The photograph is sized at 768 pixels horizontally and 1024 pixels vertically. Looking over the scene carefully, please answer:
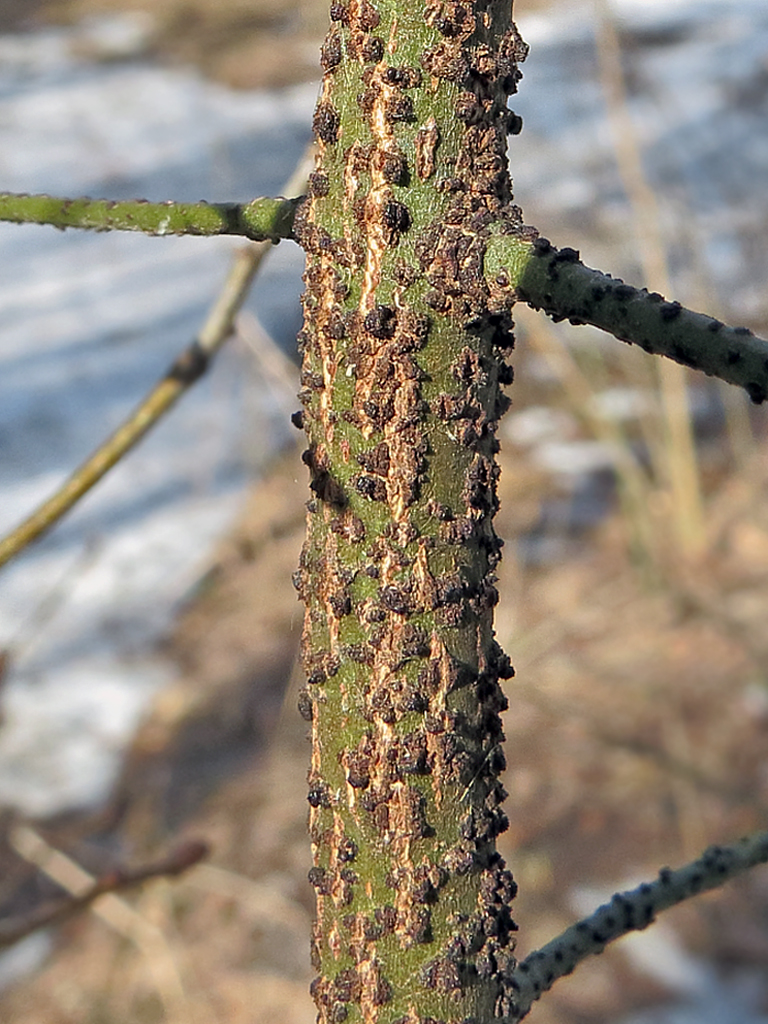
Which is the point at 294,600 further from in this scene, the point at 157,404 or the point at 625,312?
the point at 625,312

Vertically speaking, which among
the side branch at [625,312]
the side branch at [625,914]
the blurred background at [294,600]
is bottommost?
the side branch at [625,914]

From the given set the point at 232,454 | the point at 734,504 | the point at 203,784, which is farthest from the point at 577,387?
the point at 232,454

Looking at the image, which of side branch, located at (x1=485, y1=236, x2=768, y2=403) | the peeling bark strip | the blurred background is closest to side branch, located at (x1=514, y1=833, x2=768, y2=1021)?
the peeling bark strip

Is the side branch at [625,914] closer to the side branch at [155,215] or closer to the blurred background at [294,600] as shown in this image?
the side branch at [155,215]

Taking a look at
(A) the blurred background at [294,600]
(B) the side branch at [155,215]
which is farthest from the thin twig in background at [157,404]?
(A) the blurred background at [294,600]

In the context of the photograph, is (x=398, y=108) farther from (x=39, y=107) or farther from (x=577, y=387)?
(x=39, y=107)

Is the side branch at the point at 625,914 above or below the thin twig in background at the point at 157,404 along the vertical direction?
below

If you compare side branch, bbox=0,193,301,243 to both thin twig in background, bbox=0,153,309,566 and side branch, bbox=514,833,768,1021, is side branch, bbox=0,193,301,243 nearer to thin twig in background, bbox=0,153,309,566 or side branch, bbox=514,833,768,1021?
thin twig in background, bbox=0,153,309,566
